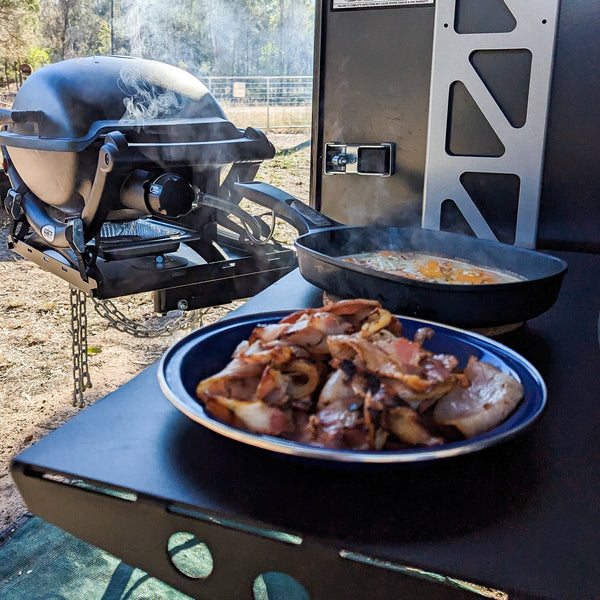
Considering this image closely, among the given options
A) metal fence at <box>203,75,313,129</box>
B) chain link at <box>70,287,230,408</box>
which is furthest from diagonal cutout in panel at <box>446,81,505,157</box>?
chain link at <box>70,287,230,408</box>

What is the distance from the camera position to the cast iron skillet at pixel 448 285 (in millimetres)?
913

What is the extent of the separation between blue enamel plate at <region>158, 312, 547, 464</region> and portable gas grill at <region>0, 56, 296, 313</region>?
3.69ft

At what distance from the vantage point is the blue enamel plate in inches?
20.8

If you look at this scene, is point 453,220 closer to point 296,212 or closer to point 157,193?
point 296,212

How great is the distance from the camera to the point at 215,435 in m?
0.67

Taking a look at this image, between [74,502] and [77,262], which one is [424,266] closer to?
[74,502]

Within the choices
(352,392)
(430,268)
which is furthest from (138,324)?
(352,392)

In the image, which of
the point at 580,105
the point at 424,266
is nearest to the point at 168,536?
the point at 424,266

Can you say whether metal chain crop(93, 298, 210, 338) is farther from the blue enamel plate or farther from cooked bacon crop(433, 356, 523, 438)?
cooked bacon crop(433, 356, 523, 438)

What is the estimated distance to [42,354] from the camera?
337cm

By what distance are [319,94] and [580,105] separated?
0.82m

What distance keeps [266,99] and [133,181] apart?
3.83 m

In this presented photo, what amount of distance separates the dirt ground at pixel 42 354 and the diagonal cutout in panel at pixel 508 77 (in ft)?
2.51

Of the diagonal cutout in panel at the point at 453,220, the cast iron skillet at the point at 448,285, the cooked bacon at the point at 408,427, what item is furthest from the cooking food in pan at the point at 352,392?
the diagonal cutout in panel at the point at 453,220
